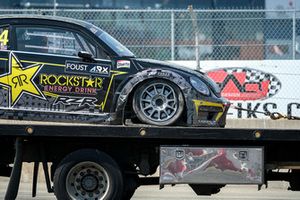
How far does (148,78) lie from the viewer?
10.3m

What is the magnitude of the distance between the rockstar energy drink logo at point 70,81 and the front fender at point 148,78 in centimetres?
32

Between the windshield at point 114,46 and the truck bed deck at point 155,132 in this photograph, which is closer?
the truck bed deck at point 155,132

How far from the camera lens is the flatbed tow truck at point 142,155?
968cm

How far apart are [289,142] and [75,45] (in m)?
2.95

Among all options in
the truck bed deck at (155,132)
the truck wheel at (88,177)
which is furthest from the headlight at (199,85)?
the truck wheel at (88,177)

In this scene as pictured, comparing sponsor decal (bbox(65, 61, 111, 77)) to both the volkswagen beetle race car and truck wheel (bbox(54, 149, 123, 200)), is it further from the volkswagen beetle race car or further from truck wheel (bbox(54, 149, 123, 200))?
truck wheel (bbox(54, 149, 123, 200))

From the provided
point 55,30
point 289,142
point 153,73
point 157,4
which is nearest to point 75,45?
point 55,30

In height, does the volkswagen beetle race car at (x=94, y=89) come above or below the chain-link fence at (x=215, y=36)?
below

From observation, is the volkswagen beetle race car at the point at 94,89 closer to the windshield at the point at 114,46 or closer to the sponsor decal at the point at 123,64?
the sponsor decal at the point at 123,64

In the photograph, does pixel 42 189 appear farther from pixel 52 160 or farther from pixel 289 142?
pixel 289 142

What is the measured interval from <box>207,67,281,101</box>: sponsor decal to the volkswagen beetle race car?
547cm

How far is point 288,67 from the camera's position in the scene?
1581 cm

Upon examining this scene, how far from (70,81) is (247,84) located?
6.27 metres

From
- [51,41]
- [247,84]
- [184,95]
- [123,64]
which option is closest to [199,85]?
[184,95]
